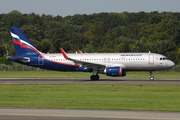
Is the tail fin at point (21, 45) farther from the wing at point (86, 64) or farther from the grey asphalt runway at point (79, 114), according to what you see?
the grey asphalt runway at point (79, 114)

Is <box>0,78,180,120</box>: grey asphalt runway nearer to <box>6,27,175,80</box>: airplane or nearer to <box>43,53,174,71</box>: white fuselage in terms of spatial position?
<box>6,27,175,80</box>: airplane

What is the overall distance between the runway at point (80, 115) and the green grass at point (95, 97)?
2502 millimetres

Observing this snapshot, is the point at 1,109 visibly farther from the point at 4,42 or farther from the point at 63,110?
the point at 4,42

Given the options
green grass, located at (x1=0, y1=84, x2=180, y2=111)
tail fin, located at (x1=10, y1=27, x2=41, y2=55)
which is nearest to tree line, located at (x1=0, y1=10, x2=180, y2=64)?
tail fin, located at (x1=10, y1=27, x2=41, y2=55)

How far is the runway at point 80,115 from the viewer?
25312mm

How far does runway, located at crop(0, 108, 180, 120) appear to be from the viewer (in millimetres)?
25312

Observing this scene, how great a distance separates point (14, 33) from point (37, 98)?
26.2 metres

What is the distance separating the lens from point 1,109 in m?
29.1

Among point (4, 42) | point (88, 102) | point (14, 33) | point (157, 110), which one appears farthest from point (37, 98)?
point (4, 42)

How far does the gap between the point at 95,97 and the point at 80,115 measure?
10.8 m

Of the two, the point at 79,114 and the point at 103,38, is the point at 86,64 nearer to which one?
the point at 79,114

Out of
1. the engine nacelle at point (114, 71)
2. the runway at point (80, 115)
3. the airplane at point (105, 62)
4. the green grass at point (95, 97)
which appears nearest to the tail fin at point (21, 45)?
the airplane at point (105, 62)

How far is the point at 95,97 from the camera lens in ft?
122

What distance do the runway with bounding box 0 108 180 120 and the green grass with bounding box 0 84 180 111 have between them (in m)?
2.50
